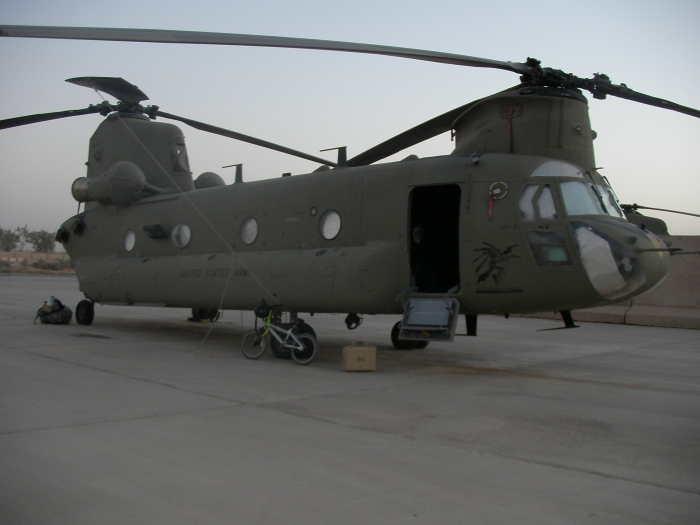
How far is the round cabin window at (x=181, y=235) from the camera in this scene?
42.0 feet

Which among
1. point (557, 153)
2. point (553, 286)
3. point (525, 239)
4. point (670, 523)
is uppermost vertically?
point (557, 153)

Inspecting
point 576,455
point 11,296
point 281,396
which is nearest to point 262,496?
point 576,455

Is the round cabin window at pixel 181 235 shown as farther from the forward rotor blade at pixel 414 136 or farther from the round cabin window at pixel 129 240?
the forward rotor blade at pixel 414 136

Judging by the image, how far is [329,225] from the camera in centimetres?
1045

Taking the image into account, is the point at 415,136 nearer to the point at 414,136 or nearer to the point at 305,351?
the point at 414,136

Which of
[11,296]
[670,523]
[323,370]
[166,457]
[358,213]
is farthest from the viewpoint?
[11,296]

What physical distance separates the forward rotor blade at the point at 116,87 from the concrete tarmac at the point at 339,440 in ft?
21.0

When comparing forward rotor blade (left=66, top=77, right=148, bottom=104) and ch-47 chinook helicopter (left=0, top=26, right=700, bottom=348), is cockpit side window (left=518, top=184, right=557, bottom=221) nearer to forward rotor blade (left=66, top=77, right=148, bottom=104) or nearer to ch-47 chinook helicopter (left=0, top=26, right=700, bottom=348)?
ch-47 chinook helicopter (left=0, top=26, right=700, bottom=348)

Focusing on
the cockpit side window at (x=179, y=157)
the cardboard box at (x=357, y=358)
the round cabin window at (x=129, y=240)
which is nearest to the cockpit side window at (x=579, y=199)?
the cardboard box at (x=357, y=358)

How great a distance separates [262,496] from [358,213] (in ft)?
21.4

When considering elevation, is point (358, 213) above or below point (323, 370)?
above

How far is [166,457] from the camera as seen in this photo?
469cm

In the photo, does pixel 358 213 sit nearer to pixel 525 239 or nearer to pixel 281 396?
pixel 525 239

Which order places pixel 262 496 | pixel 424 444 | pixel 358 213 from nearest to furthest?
pixel 262 496 < pixel 424 444 < pixel 358 213
